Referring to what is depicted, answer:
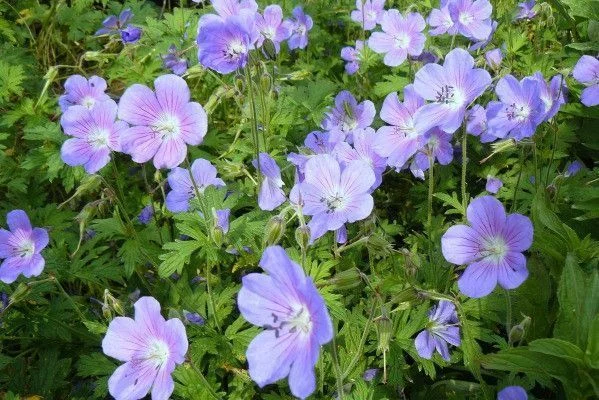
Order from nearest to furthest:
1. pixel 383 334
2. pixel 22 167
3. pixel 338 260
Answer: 1. pixel 383 334
2. pixel 338 260
3. pixel 22 167

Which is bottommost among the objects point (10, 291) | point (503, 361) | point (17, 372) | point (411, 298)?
point (17, 372)

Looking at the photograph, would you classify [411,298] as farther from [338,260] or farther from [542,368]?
[338,260]

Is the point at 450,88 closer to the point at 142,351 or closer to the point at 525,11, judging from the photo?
the point at 142,351

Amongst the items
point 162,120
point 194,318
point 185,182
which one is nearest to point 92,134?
point 185,182

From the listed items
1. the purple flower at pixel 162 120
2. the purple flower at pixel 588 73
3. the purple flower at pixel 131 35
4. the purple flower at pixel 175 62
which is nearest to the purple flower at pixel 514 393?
the purple flower at pixel 162 120

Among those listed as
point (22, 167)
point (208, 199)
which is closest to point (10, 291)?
point (22, 167)

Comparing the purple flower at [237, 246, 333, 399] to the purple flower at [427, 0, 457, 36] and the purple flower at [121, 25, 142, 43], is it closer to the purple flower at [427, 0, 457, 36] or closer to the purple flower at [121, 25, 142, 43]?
the purple flower at [427, 0, 457, 36]

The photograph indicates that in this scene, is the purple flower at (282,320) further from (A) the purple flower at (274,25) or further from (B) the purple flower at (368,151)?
(A) the purple flower at (274,25)
